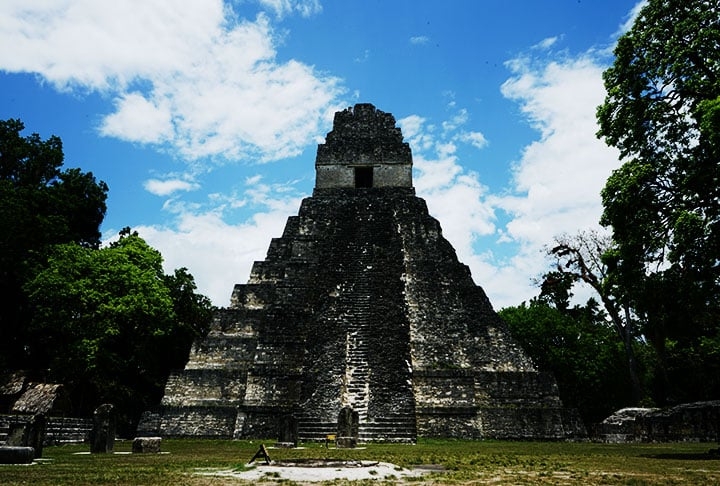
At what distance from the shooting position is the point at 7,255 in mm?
22062

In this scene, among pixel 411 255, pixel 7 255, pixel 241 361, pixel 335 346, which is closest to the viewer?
pixel 335 346

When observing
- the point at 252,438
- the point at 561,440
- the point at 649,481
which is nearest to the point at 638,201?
the point at 649,481

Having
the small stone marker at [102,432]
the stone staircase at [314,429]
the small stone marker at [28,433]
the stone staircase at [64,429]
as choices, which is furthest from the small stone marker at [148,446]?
the stone staircase at [64,429]

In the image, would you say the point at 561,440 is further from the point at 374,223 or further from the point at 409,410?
the point at 374,223

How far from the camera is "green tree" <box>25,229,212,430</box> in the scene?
67.3 ft

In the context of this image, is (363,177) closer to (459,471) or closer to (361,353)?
(361,353)

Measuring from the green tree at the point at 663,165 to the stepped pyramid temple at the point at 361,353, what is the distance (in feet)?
18.0

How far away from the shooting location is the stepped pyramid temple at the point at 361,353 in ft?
46.7

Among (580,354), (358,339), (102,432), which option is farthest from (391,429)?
(580,354)

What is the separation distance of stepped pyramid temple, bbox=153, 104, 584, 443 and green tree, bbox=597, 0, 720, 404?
5486 millimetres

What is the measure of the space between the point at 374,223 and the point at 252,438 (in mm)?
9376

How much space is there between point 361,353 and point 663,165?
27.4ft

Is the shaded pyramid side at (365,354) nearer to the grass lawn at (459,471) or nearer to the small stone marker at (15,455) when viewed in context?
the grass lawn at (459,471)

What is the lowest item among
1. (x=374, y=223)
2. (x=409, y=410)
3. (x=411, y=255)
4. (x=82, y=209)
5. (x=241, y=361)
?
(x=409, y=410)
